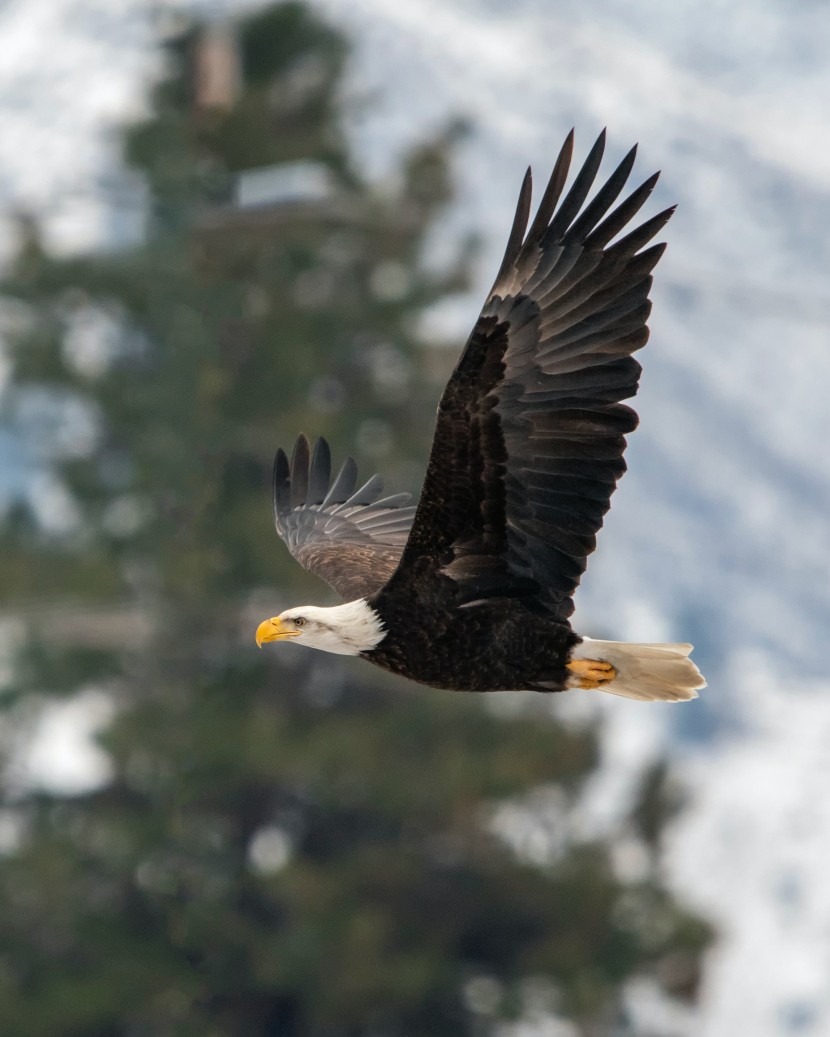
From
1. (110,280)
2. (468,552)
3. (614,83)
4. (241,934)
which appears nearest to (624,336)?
(468,552)

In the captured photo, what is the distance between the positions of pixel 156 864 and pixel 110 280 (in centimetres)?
570

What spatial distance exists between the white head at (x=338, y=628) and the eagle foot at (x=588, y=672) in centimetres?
63

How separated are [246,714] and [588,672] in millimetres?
14672

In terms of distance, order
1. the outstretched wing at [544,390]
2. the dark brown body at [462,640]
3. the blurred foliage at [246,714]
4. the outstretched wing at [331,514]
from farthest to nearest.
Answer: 1. the blurred foliage at [246,714]
2. the outstretched wing at [331,514]
3. the dark brown body at [462,640]
4. the outstretched wing at [544,390]

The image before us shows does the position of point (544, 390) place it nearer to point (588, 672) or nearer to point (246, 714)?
point (588, 672)

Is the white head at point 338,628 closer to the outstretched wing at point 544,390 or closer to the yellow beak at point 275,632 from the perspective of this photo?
the yellow beak at point 275,632

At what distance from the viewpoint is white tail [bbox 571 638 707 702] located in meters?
7.27

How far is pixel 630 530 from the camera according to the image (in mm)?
83062

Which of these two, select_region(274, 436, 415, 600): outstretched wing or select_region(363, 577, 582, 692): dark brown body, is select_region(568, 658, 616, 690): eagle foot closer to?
select_region(363, 577, 582, 692): dark brown body

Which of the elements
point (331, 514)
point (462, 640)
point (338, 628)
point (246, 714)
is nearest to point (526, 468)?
point (462, 640)

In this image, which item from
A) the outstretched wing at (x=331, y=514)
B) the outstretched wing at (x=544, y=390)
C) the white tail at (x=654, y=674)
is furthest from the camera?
the outstretched wing at (x=331, y=514)

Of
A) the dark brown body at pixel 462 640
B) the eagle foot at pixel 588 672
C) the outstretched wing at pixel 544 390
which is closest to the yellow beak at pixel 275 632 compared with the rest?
the dark brown body at pixel 462 640

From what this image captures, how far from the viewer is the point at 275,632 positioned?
286 inches

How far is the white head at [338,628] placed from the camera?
693 centimetres
